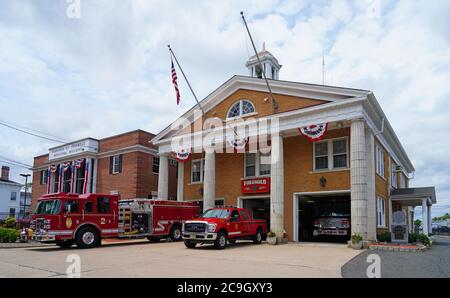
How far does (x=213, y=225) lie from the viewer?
17.8 meters

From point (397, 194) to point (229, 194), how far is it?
37.3ft

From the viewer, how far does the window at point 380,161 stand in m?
23.9

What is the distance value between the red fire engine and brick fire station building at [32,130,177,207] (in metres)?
8.75

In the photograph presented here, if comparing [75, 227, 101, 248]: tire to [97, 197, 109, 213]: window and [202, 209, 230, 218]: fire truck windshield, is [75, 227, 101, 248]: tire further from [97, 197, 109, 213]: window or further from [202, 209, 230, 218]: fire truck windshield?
[202, 209, 230, 218]: fire truck windshield

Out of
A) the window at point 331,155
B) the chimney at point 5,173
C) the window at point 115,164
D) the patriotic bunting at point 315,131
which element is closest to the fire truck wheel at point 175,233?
the window at point 331,155

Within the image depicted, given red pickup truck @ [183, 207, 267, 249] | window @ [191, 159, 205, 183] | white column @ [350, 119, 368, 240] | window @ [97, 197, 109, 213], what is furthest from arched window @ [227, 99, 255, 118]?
window @ [97, 197, 109, 213]

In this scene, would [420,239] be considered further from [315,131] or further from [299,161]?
[315,131]

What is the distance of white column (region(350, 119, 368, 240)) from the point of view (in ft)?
62.0

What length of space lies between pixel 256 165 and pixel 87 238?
1127 centimetres

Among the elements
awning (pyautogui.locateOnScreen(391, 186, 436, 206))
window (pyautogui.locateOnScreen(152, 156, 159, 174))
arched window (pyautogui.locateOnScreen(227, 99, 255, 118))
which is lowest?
awning (pyautogui.locateOnScreen(391, 186, 436, 206))

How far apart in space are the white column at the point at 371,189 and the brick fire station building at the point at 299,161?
0.05 m

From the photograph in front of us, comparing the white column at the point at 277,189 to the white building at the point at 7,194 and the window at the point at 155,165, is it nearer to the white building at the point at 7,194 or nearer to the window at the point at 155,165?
the window at the point at 155,165
